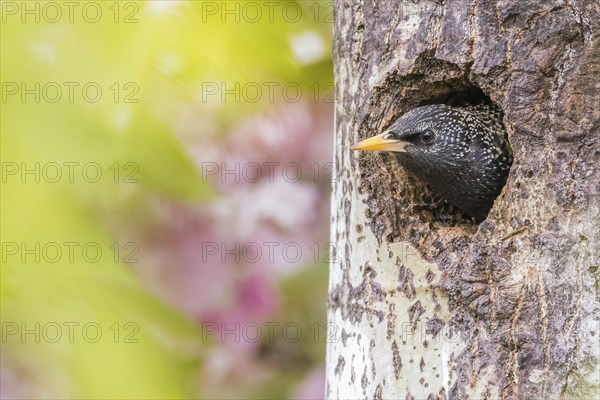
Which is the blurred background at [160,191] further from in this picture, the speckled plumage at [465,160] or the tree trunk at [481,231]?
the speckled plumage at [465,160]

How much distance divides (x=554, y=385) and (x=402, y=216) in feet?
2.29

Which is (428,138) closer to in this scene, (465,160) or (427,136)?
(427,136)

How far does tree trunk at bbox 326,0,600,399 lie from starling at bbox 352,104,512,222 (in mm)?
159

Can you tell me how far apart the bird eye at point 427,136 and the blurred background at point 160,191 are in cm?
46

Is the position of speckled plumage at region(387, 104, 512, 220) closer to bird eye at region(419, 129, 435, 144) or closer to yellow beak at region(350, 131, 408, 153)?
bird eye at region(419, 129, 435, 144)

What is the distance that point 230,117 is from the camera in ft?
11.2

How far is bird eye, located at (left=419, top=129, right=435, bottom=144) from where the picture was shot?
277cm

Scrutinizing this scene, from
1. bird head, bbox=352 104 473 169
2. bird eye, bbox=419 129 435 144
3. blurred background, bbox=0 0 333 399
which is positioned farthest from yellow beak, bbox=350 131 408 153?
blurred background, bbox=0 0 333 399

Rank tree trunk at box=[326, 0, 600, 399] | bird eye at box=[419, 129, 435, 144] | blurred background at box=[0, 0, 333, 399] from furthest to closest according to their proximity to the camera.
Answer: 1. bird eye at box=[419, 129, 435, 144]
2. tree trunk at box=[326, 0, 600, 399]
3. blurred background at box=[0, 0, 333, 399]

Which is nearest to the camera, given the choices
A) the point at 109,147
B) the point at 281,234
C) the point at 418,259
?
the point at 109,147

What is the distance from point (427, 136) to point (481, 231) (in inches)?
19.6

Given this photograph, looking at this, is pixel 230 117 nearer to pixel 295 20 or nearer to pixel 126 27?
pixel 295 20

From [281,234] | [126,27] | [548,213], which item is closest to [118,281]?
[126,27]

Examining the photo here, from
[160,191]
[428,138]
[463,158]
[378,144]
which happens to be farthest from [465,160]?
[160,191]
